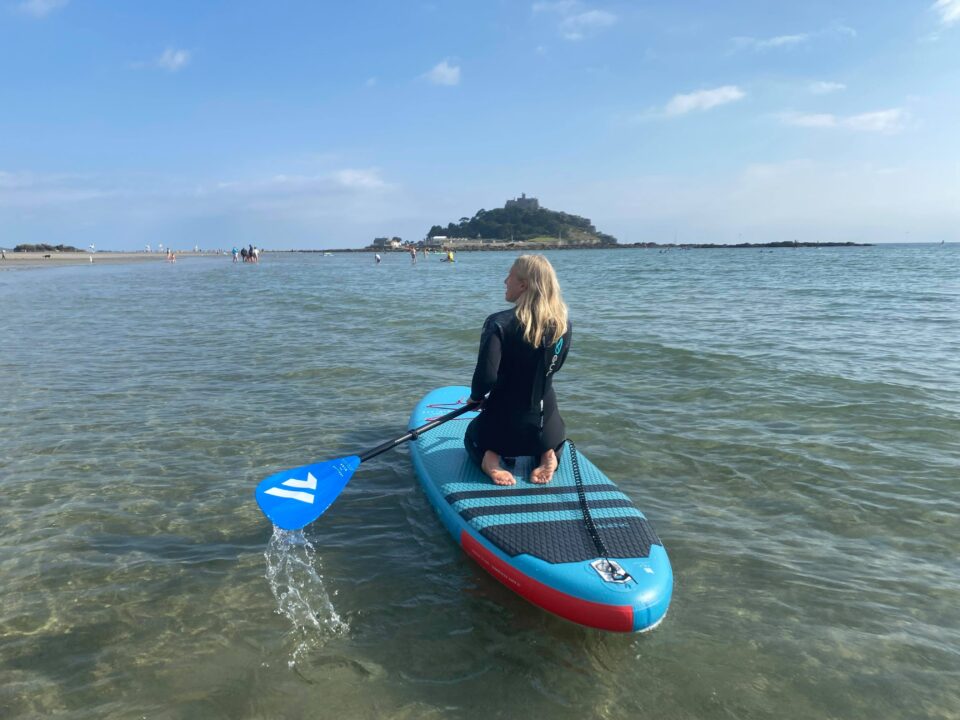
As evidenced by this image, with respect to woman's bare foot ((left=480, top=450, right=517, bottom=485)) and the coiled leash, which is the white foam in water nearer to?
woman's bare foot ((left=480, top=450, right=517, bottom=485))

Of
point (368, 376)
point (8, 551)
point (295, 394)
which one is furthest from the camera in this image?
point (368, 376)

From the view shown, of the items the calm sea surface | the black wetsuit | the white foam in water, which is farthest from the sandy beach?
the black wetsuit

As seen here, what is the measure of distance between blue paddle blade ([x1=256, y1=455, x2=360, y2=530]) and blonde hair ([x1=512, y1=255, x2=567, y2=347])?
72.8 inches

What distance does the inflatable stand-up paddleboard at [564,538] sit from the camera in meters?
3.56

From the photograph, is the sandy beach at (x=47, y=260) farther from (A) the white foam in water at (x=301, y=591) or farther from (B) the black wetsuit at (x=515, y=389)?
(B) the black wetsuit at (x=515, y=389)

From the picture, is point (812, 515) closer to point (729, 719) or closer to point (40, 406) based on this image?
point (729, 719)

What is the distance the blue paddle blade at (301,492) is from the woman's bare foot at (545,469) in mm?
1522

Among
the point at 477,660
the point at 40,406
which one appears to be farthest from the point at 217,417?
the point at 477,660

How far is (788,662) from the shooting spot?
3594 millimetres

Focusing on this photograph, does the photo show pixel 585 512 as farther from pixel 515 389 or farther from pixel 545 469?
pixel 515 389

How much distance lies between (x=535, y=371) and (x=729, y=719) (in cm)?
257

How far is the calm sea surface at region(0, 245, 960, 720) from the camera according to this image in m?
3.37

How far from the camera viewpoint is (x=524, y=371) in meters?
4.68

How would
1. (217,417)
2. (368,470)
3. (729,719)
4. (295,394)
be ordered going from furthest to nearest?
Answer: (295,394)
(217,417)
(368,470)
(729,719)
